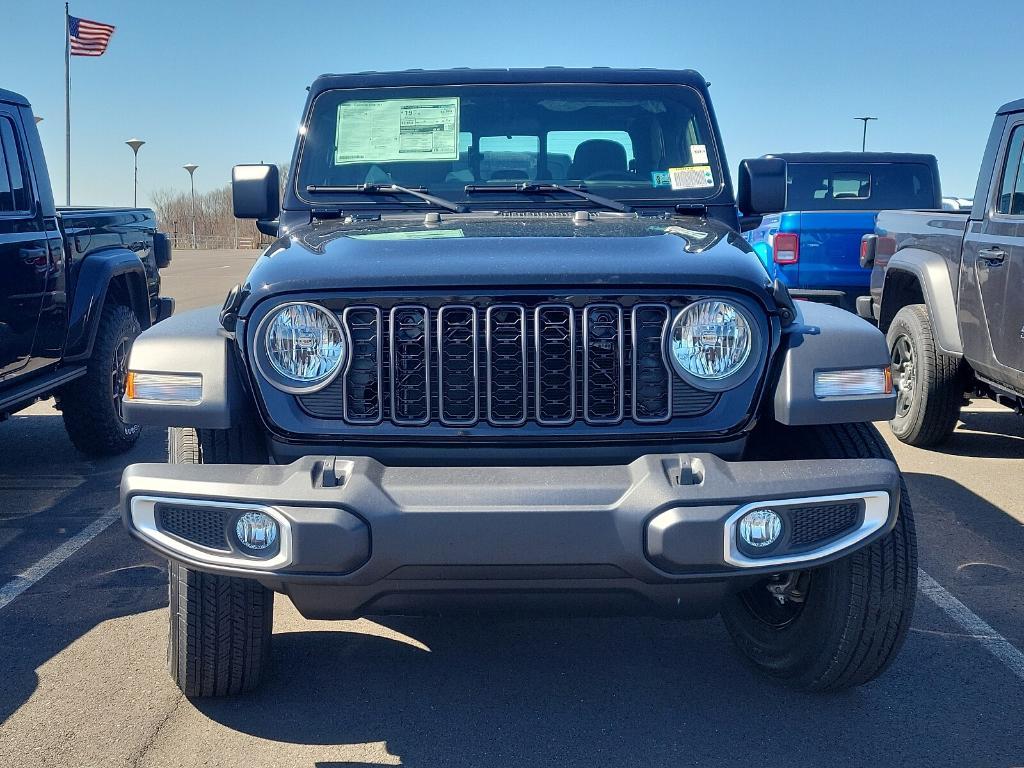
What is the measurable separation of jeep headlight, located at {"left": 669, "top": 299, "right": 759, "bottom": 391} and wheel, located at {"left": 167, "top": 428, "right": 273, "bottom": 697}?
114 cm

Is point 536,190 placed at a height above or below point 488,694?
above

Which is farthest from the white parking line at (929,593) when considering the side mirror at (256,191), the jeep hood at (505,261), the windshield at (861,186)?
the windshield at (861,186)

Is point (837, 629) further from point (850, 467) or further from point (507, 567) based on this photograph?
point (507, 567)

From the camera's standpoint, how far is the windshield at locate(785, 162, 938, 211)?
10.6 m

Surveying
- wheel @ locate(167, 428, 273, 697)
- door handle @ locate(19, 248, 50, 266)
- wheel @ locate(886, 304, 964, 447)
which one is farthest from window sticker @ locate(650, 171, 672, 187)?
door handle @ locate(19, 248, 50, 266)

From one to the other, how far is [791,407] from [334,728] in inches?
60.4

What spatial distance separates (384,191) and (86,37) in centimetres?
2678

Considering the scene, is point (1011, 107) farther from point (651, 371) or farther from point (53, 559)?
point (53, 559)

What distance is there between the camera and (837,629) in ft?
9.98

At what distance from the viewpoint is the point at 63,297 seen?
596cm

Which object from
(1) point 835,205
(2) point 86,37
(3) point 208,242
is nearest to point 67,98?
(2) point 86,37

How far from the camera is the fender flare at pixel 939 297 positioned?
6.09m

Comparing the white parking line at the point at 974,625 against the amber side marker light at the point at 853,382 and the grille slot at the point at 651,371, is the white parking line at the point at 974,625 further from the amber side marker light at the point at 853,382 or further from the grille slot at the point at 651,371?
the grille slot at the point at 651,371

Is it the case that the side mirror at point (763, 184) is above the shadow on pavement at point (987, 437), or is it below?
above
